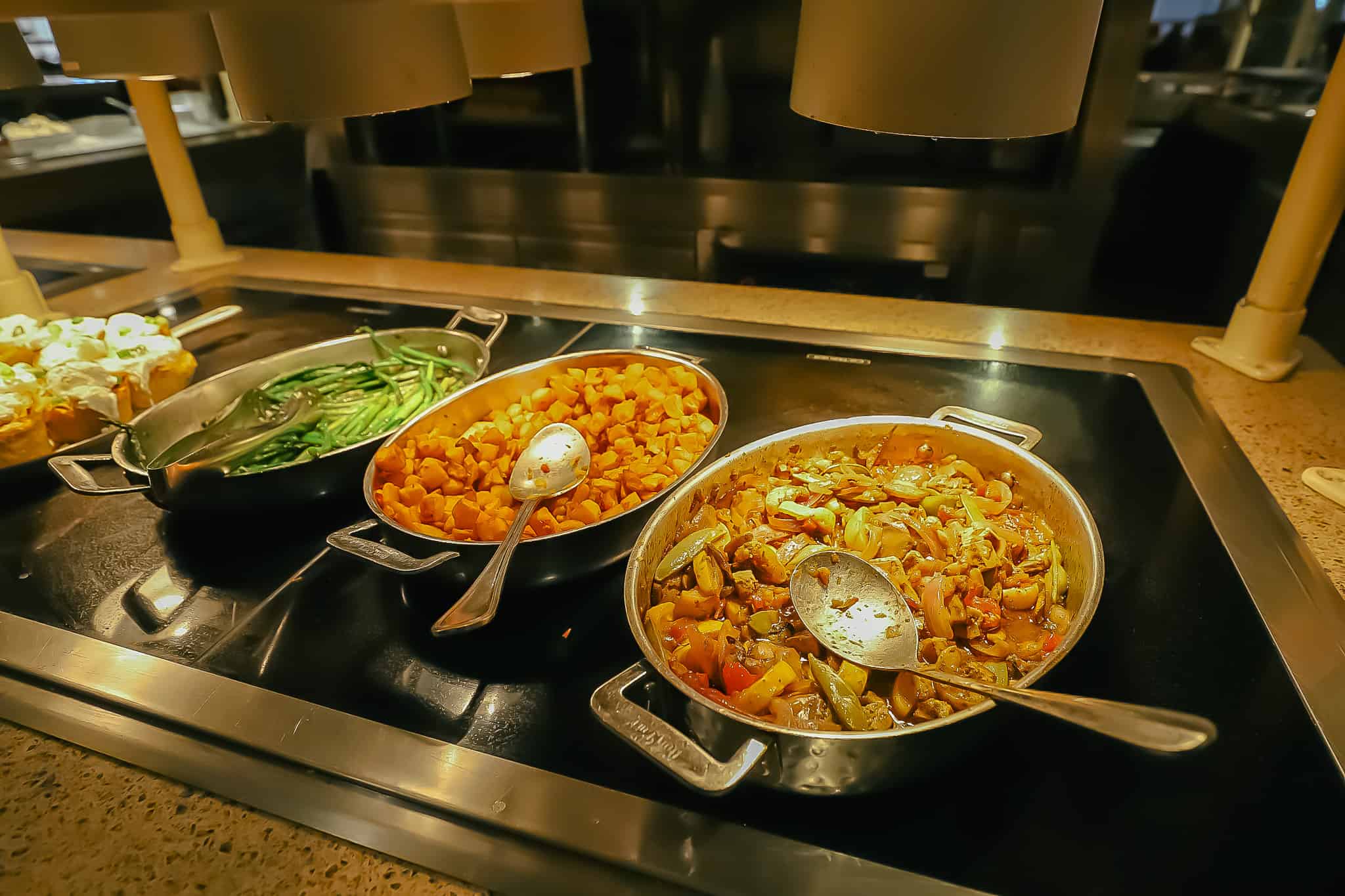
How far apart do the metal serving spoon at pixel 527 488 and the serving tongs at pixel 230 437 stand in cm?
36

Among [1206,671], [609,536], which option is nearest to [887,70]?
[609,536]

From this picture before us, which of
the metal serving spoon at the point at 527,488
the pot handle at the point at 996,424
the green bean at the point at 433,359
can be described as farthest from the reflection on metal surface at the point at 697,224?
the pot handle at the point at 996,424

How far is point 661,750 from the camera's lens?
1.69 ft

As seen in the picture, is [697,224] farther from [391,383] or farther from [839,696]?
[839,696]

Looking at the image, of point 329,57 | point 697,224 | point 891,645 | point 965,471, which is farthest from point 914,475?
point 697,224

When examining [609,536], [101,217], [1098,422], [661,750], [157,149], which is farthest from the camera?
[101,217]

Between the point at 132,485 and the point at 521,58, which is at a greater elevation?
the point at 521,58

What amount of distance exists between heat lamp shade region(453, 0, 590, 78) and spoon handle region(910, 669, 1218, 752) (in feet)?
3.00

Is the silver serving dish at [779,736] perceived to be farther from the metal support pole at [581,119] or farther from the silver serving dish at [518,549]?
the metal support pole at [581,119]

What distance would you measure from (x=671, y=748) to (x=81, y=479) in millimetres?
830

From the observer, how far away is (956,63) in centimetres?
57

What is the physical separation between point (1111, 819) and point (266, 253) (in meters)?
2.03

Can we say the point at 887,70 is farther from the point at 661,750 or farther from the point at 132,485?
the point at 132,485

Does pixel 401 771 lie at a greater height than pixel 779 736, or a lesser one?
lesser
